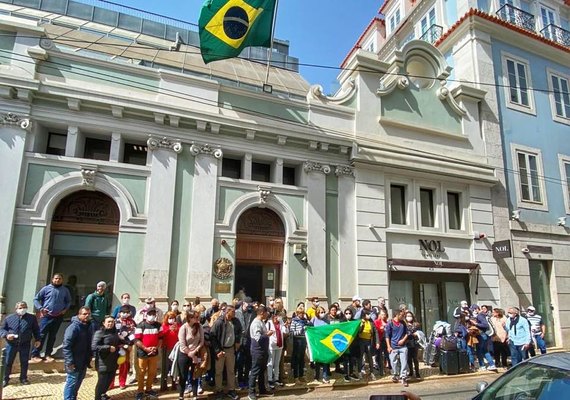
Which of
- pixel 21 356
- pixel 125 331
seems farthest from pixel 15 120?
pixel 125 331

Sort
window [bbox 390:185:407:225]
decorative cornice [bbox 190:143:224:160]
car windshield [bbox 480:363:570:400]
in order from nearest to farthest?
car windshield [bbox 480:363:570:400] < decorative cornice [bbox 190:143:224:160] < window [bbox 390:185:407:225]

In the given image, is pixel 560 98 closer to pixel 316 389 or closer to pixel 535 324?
pixel 535 324

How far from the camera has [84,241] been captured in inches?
445

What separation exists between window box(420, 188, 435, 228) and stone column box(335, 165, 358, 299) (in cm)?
348

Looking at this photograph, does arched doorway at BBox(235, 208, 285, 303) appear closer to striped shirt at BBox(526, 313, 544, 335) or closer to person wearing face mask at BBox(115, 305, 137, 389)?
person wearing face mask at BBox(115, 305, 137, 389)

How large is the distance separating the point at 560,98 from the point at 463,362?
15767 mm

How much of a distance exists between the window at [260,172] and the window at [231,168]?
0.53m

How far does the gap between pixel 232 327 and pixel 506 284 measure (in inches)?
499

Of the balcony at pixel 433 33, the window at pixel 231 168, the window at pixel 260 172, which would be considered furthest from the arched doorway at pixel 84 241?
the balcony at pixel 433 33

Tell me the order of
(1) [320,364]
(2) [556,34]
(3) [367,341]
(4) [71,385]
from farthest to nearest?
1. (2) [556,34]
2. (3) [367,341]
3. (1) [320,364]
4. (4) [71,385]

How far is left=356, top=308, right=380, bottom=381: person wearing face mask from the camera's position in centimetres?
1036

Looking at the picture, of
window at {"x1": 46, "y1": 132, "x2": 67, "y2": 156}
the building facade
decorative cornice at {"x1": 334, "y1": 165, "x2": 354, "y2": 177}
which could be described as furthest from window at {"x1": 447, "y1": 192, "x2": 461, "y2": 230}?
window at {"x1": 46, "y1": 132, "x2": 67, "y2": 156}

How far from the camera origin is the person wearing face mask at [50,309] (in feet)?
30.7

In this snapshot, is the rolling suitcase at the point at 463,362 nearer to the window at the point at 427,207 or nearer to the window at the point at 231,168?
the window at the point at 427,207
